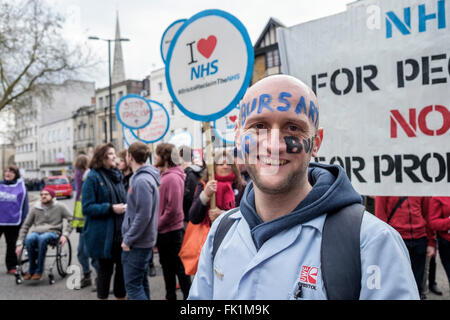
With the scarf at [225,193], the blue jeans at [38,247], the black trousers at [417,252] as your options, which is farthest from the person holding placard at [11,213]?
the black trousers at [417,252]

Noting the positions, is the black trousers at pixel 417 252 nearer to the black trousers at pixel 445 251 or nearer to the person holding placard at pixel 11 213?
the black trousers at pixel 445 251

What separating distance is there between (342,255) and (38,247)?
554 cm

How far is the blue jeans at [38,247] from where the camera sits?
5.38 meters

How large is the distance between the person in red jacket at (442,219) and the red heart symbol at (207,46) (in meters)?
2.54

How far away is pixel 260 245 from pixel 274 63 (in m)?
24.3

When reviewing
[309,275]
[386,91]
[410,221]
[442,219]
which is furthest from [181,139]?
[309,275]

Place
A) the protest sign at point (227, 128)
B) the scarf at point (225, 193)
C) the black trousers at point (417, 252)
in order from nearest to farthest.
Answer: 1. the scarf at point (225, 193)
2. the black trousers at point (417, 252)
3. the protest sign at point (227, 128)

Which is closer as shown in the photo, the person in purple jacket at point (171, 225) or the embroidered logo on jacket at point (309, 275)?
the embroidered logo on jacket at point (309, 275)

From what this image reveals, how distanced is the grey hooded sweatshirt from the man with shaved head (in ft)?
7.17

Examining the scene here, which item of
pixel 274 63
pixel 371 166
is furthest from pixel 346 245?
pixel 274 63

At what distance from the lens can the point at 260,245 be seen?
1.21m

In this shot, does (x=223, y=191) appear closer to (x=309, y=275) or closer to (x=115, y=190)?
(x=115, y=190)

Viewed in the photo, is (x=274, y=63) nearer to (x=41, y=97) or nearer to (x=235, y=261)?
(x=41, y=97)

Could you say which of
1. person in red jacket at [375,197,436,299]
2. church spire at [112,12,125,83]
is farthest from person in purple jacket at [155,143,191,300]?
church spire at [112,12,125,83]
